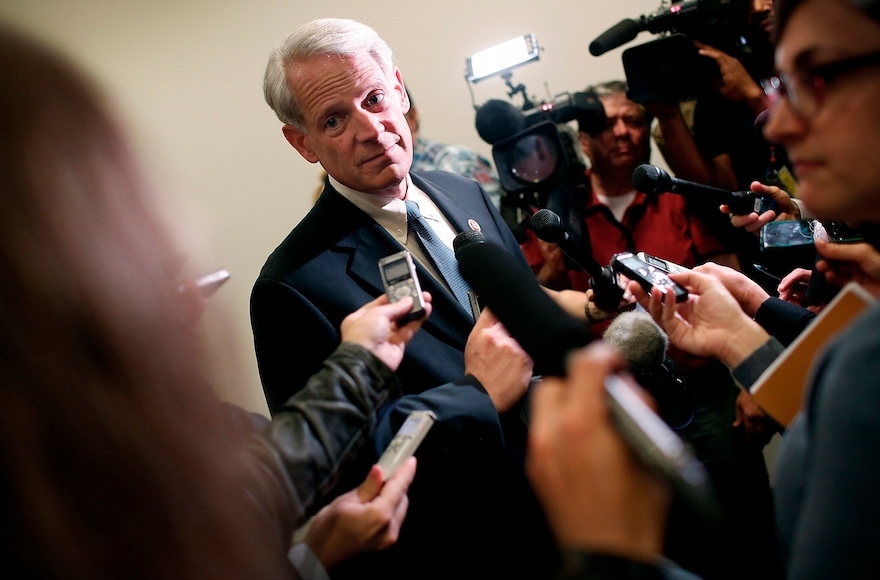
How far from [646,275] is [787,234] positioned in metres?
0.51

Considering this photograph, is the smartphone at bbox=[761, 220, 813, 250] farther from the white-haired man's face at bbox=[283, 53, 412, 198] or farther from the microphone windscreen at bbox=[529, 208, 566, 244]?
the white-haired man's face at bbox=[283, 53, 412, 198]

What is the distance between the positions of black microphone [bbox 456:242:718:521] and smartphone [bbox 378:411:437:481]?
22 centimetres

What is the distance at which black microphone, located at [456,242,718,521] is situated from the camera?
41cm

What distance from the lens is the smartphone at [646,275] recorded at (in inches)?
37.8

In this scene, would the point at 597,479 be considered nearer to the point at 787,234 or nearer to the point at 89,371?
the point at 89,371

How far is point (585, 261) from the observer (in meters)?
1.10

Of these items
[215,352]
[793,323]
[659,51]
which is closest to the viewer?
[215,352]

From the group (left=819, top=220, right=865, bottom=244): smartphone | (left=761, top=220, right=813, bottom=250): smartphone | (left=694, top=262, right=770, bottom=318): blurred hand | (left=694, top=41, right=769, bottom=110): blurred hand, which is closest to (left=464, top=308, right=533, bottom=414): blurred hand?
(left=694, top=262, right=770, bottom=318): blurred hand

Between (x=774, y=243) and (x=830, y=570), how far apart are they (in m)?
1.02

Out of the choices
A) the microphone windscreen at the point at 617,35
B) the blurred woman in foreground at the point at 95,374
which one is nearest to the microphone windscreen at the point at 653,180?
the microphone windscreen at the point at 617,35

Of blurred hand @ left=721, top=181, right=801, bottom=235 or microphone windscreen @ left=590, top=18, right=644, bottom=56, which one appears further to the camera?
microphone windscreen @ left=590, top=18, right=644, bottom=56

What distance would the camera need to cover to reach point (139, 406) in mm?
526

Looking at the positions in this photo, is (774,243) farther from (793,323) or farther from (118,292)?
(118,292)

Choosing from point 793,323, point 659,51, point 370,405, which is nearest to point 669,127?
point 659,51
